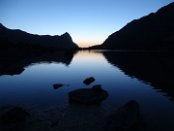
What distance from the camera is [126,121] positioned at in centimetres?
2269

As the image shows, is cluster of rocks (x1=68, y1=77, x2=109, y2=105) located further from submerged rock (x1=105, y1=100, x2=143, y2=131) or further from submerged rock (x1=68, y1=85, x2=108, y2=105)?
submerged rock (x1=105, y1=100, x2=143, y2=131)

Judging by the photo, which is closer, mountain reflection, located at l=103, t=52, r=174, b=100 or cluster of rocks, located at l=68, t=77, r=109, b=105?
cluster of rocks, located at l=68, t=77, r=109, b=105

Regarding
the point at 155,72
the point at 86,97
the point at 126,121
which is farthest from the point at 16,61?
the point at 126,121

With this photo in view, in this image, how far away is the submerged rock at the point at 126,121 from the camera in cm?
2212

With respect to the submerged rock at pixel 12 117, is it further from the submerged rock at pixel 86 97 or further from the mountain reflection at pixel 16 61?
the mountain reflection at pixel 16 61

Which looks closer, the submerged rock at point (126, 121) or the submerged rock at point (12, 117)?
the submerged rock at point (126, 121)

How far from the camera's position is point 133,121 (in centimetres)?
2312

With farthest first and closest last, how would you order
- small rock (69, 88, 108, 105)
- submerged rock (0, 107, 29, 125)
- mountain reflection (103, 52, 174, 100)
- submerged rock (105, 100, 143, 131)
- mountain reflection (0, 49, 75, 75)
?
mountain reflection (0, 49, 75, 75)
mountain reflection (103, 52, 174, 100)
small rock (69, 88, 108, 105)
submerged rock (0, 107, 29, 125)
submerged rock (105, 100, 143, 131)

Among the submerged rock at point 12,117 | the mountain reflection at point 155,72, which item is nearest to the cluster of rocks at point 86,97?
the submerged rock at point 12,117

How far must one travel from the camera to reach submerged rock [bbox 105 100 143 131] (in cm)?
2212

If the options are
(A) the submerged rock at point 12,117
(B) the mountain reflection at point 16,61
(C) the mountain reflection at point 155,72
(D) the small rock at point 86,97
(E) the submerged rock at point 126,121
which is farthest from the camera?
(B) the mountain reflection at point 16,61

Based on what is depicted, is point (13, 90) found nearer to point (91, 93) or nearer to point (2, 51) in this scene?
point (91, 93)

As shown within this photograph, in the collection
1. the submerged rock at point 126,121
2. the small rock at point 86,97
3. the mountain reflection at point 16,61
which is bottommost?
the mountain reflection at point 16,61

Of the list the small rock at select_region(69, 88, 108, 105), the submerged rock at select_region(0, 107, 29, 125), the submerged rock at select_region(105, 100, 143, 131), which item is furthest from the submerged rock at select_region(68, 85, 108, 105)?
the submerged rock at select_region(0, 107, 29, 125)
